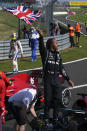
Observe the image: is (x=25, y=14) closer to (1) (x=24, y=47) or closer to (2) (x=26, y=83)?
(1) (x=24, y=47)

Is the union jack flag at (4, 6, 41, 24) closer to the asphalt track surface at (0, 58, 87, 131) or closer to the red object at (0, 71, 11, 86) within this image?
the asphalt track surface at (0, 58, 87, 131)

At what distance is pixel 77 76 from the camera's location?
11844mm

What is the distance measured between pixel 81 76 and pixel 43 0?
10.7 m

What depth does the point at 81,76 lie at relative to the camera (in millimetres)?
11852

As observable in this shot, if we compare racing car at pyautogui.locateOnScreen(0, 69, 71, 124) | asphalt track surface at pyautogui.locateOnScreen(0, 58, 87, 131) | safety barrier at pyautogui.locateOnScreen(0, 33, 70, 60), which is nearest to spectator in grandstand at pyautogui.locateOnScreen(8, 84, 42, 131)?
racing car at pyautogui.locateOnScreen(0, 69, 71, 124)

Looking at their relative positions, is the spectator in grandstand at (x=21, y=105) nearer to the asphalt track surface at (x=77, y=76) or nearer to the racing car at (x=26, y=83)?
the racing car at (x=26, y=83)

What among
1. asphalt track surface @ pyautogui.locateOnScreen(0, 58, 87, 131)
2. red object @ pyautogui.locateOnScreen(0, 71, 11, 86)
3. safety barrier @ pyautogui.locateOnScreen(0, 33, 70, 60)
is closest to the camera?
red object @ pyautogui.locateOnScreen(0, 71, 11, 86)

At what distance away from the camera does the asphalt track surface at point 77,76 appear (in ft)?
28.4

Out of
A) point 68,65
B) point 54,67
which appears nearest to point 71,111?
point 54,67

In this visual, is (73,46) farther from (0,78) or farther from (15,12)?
(0,78)

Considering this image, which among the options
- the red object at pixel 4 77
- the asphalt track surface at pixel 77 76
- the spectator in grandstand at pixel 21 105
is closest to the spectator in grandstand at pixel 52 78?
the spectator in grandstand at pixel 21 105

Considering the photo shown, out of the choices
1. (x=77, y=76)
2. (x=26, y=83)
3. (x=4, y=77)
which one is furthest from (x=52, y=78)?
(x=77, y=76)

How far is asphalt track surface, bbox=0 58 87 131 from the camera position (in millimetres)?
8664

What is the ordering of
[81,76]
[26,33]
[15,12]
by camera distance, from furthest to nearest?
[26,33] < [15,12] < [81,76]
